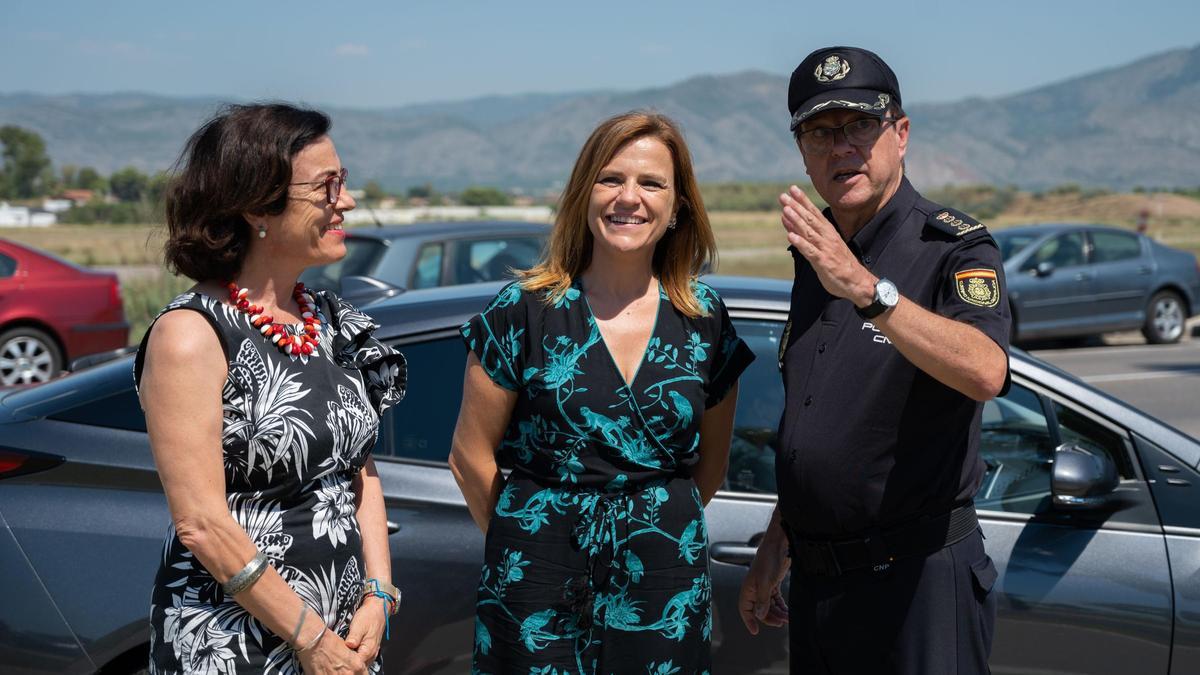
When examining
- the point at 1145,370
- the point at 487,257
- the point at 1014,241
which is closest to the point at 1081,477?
the point at 487,257

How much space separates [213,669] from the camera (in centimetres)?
220

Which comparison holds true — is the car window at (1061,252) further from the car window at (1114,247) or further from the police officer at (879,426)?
the police officer at (879,426)

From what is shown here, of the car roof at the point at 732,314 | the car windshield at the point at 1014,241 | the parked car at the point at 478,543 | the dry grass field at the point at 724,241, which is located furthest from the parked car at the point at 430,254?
the car windshield at the point at 1014,241

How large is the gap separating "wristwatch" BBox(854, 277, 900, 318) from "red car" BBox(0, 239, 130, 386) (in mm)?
10924

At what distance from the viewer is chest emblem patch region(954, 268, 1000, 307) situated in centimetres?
237

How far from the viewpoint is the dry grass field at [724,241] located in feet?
53.5

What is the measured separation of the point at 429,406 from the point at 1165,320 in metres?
15.0

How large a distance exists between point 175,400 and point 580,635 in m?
0.98

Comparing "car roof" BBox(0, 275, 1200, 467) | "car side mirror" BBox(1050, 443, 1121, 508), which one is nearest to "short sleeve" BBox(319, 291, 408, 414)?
"car roof" BBox(0, 275, 1200, 467)

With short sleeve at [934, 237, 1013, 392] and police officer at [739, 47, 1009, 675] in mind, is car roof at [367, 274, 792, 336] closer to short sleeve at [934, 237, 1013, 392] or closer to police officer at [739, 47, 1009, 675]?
police officer at [739, 47, 1009, 675]

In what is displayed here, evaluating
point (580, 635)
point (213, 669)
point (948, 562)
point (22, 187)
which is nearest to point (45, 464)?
point (213, 669)

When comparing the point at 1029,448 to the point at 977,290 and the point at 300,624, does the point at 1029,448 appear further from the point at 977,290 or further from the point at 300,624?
the point at 300,624

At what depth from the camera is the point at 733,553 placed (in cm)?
310

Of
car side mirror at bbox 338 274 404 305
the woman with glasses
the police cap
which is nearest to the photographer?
the woman with glasses
